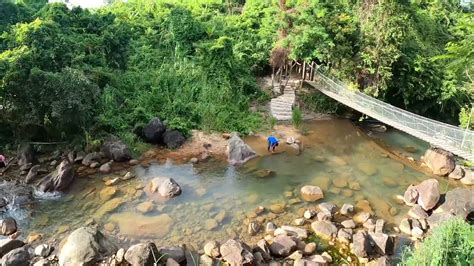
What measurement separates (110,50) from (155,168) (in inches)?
310

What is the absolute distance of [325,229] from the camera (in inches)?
414

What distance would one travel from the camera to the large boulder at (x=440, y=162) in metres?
13.9

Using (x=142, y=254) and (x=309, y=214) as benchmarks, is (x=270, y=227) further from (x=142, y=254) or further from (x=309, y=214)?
(x=142, y=254)

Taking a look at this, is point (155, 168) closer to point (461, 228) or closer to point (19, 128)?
point (19, 128)

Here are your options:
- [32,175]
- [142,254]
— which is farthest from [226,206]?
[32,175]

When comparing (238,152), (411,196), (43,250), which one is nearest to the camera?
(43,250)

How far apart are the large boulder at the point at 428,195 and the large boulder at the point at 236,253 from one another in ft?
19.1

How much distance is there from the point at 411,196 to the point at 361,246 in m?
3.40

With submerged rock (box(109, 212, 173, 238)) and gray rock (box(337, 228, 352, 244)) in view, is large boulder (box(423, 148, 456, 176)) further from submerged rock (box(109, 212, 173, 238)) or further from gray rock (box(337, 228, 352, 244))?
submerged rock (box(109, 212, 173, 238))

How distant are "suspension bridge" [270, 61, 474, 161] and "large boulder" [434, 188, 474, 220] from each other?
120 cm

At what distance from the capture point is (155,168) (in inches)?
536

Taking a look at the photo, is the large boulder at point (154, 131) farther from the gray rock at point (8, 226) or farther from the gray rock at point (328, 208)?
the gray rock at point (328, 208)

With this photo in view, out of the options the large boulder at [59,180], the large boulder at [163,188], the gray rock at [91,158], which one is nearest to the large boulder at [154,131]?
the gray rock at [91,158]

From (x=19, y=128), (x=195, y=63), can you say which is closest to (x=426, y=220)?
(x=195, y=63)
